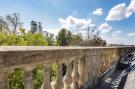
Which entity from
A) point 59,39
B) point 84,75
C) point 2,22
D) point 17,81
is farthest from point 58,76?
point 59,39

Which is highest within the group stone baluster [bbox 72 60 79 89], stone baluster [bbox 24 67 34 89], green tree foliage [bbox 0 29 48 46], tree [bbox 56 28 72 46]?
tree [bbox 56 28 72 46]

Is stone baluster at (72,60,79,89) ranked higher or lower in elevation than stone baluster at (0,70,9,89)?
lower

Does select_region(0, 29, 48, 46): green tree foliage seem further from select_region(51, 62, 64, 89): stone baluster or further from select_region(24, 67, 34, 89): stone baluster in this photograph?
select_region(24, 67, 34, 89): stone baluster

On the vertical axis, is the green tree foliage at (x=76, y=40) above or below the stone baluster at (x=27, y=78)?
above

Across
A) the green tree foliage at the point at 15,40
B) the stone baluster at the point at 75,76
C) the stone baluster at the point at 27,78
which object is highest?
the green tree foliage at the point at 15,40

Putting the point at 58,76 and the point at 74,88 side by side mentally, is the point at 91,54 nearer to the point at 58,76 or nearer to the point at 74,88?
the point at 74,88

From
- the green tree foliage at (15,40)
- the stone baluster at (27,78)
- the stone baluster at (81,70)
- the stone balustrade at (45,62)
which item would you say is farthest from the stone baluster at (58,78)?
the green tree foliage at (15,40)

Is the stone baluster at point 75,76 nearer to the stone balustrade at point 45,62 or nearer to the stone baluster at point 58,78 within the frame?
the stone balustrade at point 45,62

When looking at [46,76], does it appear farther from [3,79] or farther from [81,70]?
[81,70]

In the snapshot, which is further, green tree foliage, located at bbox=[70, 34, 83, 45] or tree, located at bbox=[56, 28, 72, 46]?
tree, located at bbox=[56, 28, 72, 46]

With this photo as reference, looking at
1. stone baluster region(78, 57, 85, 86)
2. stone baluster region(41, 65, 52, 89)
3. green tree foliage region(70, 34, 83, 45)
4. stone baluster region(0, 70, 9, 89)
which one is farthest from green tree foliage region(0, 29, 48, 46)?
stone baluster region(0, 70, 9, 89)

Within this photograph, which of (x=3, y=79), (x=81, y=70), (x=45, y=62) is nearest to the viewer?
(x=3, y=79)

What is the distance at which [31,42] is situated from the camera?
116 feet

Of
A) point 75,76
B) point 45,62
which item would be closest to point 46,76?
point 45,62
